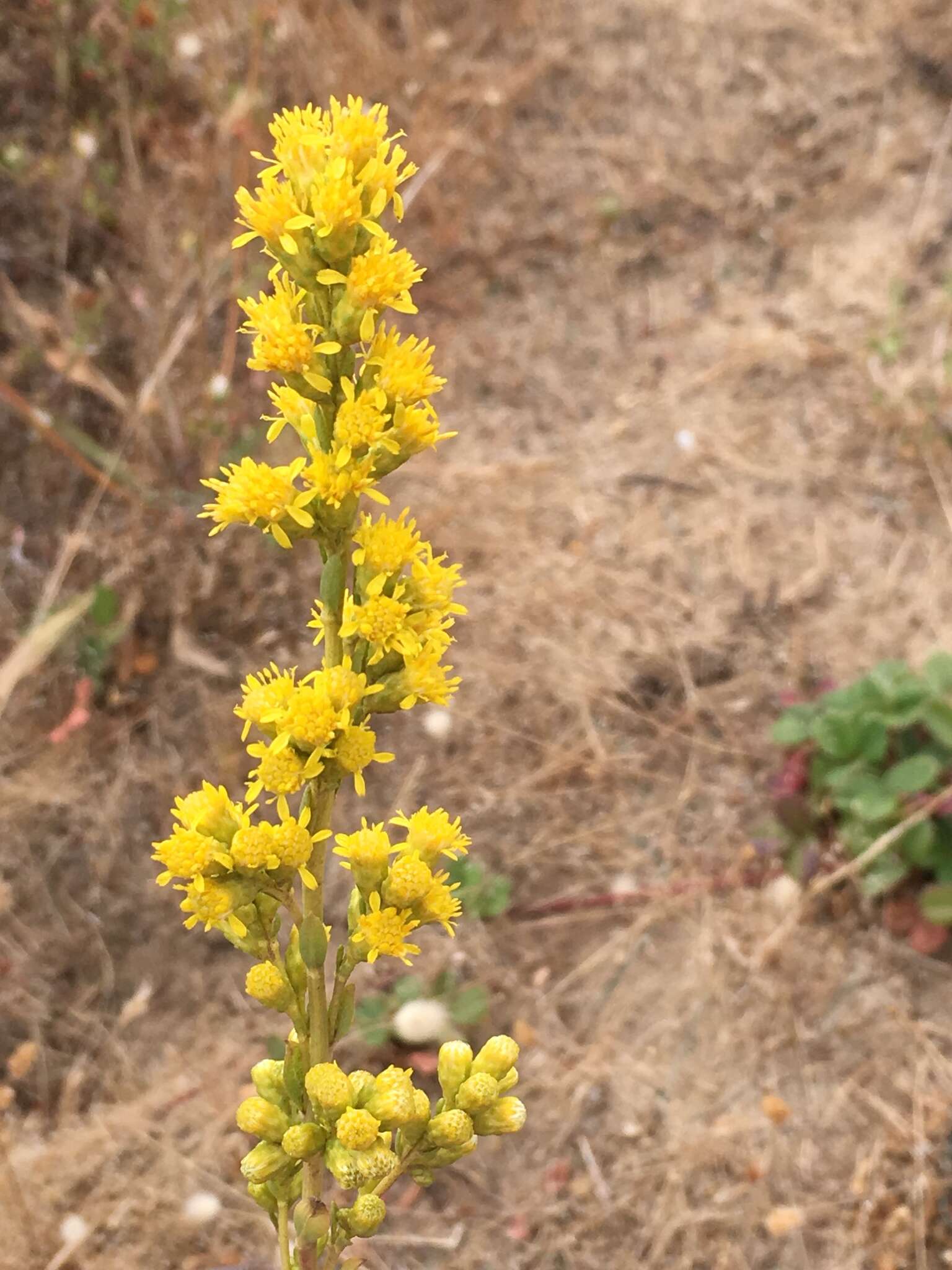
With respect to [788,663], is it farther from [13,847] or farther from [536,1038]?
[13,847]

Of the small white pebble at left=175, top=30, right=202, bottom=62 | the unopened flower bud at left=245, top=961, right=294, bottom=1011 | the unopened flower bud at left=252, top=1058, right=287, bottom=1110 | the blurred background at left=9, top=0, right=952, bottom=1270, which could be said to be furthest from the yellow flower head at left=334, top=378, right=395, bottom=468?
the small white pebble at left=175, top=30, right=202, bottom=62

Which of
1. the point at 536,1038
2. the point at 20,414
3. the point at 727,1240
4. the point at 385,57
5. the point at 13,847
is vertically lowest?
the point at 727,1240

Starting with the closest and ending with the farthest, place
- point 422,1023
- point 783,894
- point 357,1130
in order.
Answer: point 357,1130, point 422,1023, point 783,894

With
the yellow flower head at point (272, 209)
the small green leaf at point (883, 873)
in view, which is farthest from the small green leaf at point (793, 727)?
the yellow flower head at point (272, 209)

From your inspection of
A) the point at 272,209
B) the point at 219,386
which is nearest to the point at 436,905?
the point at 272,209

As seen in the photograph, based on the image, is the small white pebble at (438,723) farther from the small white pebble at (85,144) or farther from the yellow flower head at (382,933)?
the small white pebble at (85,144)

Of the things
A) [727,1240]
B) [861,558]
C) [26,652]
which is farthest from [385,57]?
[727,1240]

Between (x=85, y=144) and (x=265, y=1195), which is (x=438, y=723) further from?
(x=85, y=144)
